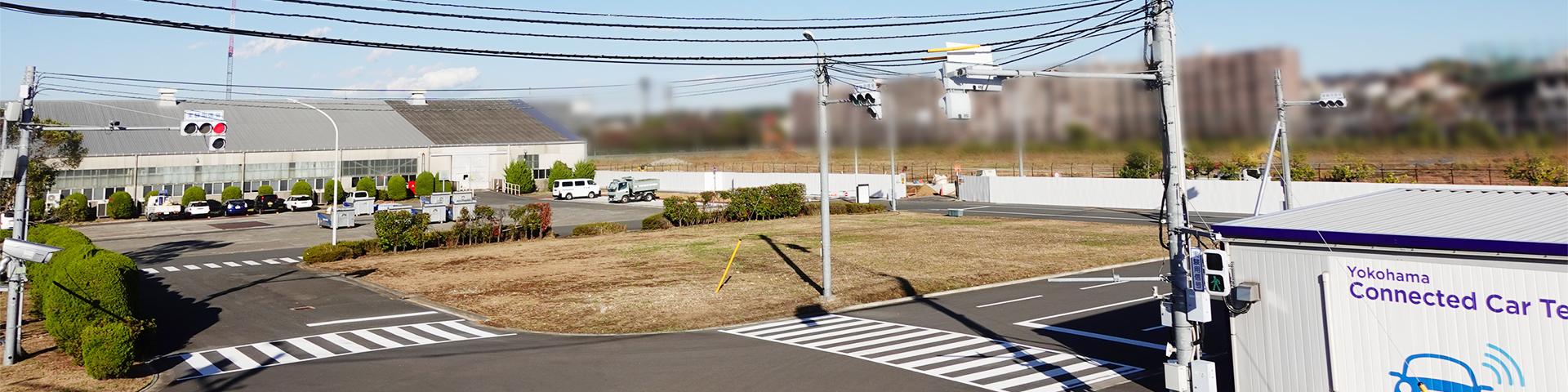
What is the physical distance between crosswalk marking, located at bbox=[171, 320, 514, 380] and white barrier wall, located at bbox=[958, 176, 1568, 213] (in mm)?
36175

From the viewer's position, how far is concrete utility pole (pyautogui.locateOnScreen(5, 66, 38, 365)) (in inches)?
762

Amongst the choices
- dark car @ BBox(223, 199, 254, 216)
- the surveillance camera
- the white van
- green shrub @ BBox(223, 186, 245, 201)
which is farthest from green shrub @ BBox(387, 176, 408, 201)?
the surveillance camera

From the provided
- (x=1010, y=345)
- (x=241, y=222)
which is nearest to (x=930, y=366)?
(x=1010, y=345)

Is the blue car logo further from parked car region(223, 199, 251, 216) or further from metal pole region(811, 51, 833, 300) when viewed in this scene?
parked car region(223, 199, 251, 216)

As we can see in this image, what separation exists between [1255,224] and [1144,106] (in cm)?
1471

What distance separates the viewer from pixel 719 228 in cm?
5178

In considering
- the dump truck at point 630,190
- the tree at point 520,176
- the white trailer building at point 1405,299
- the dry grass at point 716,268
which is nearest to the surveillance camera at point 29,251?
the dry grass at point 716,268

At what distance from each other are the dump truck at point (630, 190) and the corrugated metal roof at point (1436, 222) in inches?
2505

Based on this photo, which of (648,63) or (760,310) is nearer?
(648,63)

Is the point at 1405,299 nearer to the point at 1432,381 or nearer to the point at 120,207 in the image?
the point at 1432,381

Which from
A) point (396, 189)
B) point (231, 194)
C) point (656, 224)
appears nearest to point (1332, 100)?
point (656, 224)

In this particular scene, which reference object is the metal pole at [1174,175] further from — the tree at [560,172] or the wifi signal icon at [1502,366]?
the tree at [560,172]

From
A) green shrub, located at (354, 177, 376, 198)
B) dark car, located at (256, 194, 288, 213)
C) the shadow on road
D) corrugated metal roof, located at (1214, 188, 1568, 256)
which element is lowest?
the shadow on road

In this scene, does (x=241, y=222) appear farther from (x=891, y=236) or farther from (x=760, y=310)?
(x=760, y=310)
